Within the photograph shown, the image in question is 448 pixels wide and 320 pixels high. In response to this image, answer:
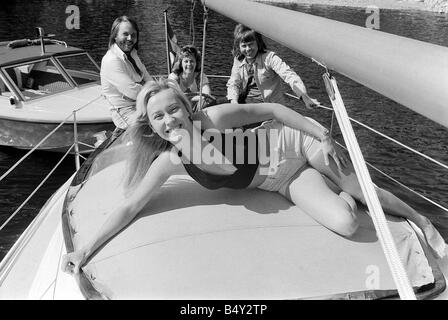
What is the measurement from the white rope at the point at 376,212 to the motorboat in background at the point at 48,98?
243 inches

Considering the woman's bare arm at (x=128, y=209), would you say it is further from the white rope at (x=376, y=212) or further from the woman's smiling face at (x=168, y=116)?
the white rope at (x=376, y=212)

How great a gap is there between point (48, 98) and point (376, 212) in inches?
339

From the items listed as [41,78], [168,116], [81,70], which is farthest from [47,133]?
[168,116]

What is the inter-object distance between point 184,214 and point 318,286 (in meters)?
0.96

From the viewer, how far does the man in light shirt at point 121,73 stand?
5.57 metres

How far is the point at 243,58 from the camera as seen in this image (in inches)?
223

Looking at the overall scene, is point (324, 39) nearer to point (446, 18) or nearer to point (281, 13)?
point (281, 13)

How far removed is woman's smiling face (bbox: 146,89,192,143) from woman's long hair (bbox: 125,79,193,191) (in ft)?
0.38

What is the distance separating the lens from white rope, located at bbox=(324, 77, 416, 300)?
1942 millimetres

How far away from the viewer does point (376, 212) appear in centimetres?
208

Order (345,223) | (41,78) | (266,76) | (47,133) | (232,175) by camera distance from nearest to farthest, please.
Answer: (345,223)
(232,175)
(266,76)
(47,133)
(41,78)

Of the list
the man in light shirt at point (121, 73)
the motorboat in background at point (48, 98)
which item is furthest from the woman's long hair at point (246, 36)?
the motorboat in background at point (48, 98)

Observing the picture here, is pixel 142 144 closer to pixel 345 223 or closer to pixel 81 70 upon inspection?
pixel 345 223

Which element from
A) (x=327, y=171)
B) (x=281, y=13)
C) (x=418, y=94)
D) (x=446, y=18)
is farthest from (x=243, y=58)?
(x=446, y=18)
